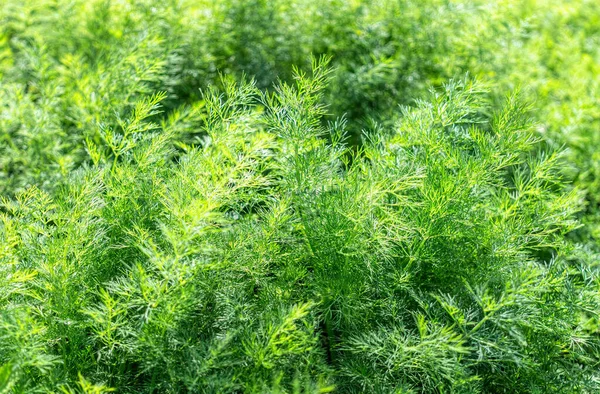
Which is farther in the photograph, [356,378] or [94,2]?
[94,2]

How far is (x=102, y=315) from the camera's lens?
5.36 ft

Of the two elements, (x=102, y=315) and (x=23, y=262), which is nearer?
(x=102, y=315)

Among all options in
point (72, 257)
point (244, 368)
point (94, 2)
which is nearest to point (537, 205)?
point (244, 368)

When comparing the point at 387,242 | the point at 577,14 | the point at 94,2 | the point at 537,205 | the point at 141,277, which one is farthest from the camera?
the point at 577,14

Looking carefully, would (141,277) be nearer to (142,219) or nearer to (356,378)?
(142,219)

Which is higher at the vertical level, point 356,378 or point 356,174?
point 356,174

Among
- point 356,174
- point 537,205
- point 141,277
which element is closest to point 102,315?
point 141,277

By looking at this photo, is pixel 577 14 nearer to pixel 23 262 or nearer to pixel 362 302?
pixel 362 302

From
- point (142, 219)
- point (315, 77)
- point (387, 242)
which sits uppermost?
point (315, 77)

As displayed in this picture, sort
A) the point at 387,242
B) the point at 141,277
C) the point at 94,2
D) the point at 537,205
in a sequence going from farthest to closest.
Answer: the point at 94,2, the point at 537,205, the point at 387,242, the point at 141,277

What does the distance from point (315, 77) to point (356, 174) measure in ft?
0.97

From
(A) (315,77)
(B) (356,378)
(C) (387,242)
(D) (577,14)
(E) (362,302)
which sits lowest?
(D) (577,14)

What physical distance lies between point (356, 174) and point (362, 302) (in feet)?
1.17

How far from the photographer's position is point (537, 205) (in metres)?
1.92
